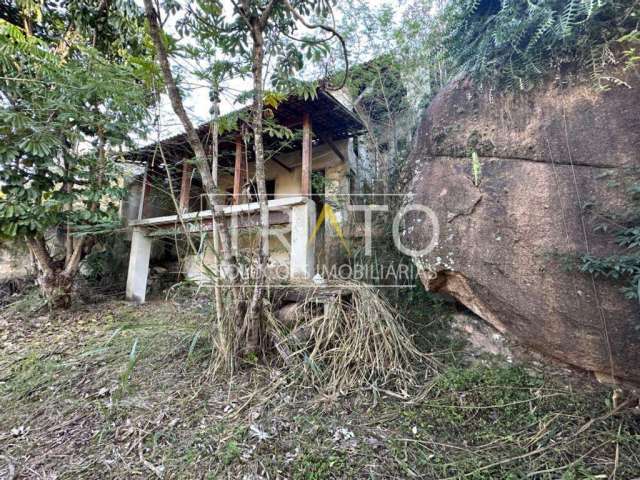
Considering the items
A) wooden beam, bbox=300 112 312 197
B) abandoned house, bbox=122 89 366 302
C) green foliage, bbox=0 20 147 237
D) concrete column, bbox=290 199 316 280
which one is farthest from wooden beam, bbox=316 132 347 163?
green foliage, bbox=0 20 147 237

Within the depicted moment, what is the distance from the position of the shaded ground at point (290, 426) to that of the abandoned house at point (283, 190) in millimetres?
1000

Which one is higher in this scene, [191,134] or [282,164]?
[282,164]

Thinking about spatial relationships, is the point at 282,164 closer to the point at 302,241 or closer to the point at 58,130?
the point at 302,241

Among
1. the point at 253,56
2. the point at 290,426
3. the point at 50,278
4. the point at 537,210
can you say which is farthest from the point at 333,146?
the point at 50,278

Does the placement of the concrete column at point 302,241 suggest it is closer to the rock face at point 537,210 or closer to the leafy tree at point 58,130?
the rock face at point 537,210

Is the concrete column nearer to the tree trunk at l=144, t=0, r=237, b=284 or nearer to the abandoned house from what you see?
the abandoned house

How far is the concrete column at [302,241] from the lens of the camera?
12.9 feet

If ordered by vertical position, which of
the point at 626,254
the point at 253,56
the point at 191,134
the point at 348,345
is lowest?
the point at 348,345

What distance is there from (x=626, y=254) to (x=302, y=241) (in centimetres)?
313

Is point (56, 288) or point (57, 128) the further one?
point (56, 288)

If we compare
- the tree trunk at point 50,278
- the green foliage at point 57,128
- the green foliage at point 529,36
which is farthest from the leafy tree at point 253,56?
the tree trunk at point 50,278

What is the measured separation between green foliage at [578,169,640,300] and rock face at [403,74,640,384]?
0.15 feet

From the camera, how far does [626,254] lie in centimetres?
151

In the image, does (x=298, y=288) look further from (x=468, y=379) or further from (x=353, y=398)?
(x=468, y=379)
